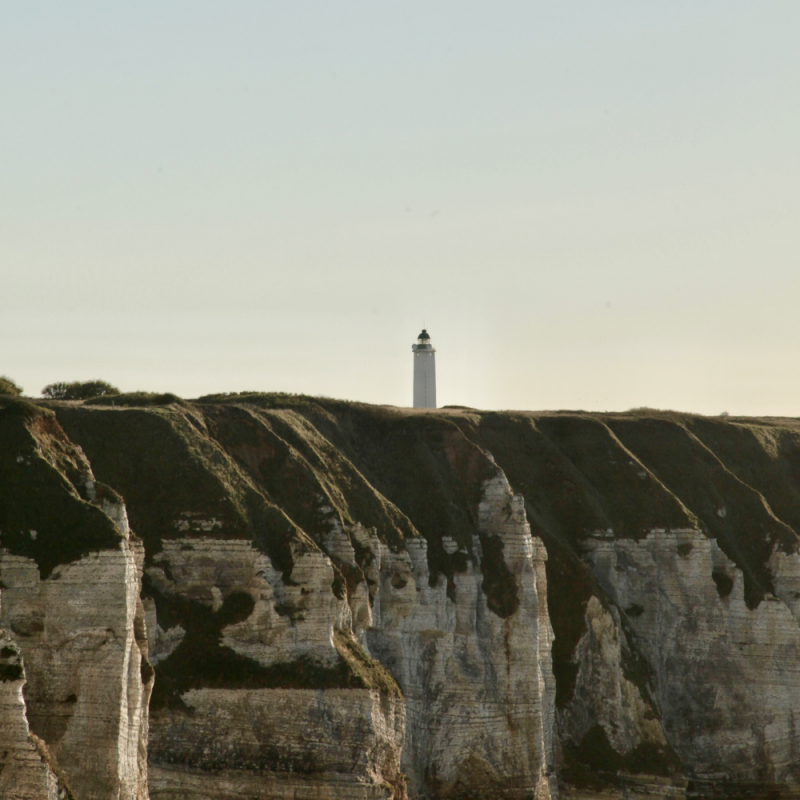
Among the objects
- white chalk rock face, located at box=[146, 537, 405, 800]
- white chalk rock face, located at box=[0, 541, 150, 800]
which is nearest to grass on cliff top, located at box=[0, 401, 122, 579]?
white chalk rock face, located at box=[0, 541, 150, 800]

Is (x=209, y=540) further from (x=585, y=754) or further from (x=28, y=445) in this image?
(x=585, y=754)

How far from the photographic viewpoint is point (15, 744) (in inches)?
1649

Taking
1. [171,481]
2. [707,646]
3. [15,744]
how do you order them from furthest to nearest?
[707,646] → [171,481] → [15,744]

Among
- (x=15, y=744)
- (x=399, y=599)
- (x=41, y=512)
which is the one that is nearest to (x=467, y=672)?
(x=399, y=599)

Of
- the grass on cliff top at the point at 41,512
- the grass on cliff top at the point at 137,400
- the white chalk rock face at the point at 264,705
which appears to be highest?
the grass on cliff top at the point at 137,400

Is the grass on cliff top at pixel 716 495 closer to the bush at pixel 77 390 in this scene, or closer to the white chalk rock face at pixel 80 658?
the bush at pixel 77 390

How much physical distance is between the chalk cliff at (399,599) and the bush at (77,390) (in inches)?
485

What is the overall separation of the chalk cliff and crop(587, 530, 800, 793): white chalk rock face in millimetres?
148

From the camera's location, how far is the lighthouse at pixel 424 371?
381ft

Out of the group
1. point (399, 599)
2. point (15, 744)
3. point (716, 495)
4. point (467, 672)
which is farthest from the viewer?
point (716, 495)

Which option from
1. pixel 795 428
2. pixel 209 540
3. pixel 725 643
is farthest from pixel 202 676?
pixel 795 428

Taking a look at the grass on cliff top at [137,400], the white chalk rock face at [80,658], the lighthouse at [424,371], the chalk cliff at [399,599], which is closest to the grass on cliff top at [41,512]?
the chalk cliff at [399,599]

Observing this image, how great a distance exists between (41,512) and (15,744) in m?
10.3

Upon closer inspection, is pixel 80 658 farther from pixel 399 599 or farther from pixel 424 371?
pixel 424 371
